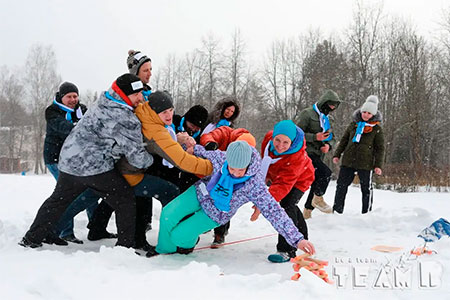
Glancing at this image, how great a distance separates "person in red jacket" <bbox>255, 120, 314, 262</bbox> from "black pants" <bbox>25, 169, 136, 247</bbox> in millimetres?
1156

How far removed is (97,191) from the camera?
3465 mm

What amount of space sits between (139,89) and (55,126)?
130 centimetres

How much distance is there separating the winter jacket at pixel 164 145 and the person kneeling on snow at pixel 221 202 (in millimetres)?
141

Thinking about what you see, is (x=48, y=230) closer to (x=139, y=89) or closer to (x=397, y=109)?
(x=139, y=89)

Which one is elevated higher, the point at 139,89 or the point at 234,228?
the point at 139,89

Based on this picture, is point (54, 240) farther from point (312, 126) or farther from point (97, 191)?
point (312, 126)

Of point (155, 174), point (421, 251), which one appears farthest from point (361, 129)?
point (155, 174)

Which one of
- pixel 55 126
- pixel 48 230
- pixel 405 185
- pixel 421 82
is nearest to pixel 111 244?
pixel 48 230

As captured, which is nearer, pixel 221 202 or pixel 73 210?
pixel 221 202

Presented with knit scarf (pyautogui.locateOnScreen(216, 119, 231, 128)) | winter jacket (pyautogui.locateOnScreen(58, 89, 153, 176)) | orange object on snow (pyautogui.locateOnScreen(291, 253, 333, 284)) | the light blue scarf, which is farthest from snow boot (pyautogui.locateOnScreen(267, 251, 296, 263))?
the light blue scarf

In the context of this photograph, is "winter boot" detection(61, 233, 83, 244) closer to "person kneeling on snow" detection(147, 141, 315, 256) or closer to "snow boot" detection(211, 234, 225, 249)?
"person kneeling on snow" detection(147, 141, 315, 256)

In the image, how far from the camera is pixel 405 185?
13492 millimetres

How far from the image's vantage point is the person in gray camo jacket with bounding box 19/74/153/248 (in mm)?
3318

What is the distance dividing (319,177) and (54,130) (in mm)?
3696
